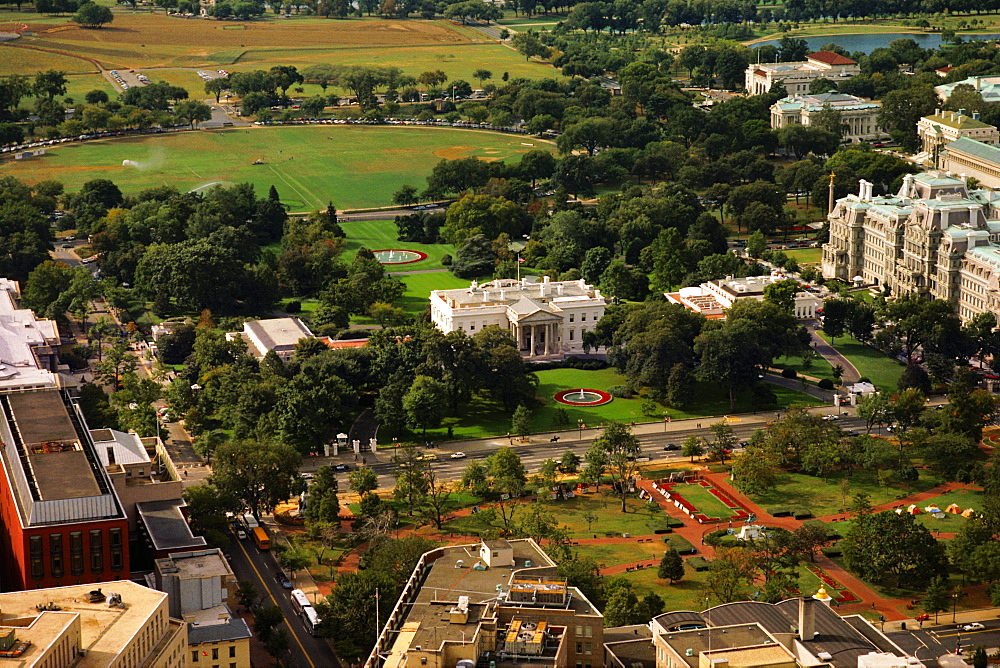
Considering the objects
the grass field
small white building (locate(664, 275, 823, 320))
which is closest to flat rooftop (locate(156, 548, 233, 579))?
the grass field

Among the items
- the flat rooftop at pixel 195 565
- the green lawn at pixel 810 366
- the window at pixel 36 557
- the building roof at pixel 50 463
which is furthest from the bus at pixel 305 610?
the green lawn at pixel 810 366

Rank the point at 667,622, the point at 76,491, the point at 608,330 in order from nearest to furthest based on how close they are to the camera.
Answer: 1. the point at 667,622
2. the point at 76,491
3. the point at 608,330

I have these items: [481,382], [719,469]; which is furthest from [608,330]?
[719,469]

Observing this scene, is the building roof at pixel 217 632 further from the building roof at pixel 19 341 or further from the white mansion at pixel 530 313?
the white mansion at pixel 530 313

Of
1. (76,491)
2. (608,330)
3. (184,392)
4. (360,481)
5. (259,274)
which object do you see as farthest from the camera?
(259,274)

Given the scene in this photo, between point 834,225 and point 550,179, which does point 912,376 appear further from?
point 550,179

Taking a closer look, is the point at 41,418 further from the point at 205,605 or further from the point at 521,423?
the point at 521,423

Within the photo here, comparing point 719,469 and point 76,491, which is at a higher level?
point 76,491
